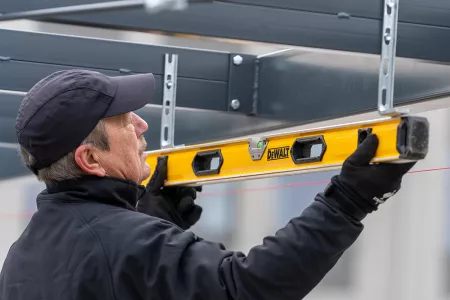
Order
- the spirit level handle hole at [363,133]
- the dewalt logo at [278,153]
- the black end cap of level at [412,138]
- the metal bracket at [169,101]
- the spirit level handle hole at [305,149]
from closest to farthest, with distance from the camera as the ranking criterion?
1. the black end cap of level at [412,138]
2. the spirit level handle hole at [363,133]
3. the spirit level handle hole at [305,149]
4. the dewalt logo at [278,153]
5. the metal bracket at [169,101]

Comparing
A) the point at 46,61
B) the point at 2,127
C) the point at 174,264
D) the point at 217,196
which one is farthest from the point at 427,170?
the point at 2,127

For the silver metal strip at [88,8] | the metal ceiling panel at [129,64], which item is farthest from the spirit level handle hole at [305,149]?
the metal ceiling panel at [129,64]

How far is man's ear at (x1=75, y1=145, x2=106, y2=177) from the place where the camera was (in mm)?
2395

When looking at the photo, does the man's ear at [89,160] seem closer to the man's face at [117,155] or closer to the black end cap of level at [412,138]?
the man's face at [117,155]

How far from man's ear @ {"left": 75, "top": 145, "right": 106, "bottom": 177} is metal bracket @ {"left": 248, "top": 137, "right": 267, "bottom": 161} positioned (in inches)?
21.9

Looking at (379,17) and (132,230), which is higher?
(379,17)

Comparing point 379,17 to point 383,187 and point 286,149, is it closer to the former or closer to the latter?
point 286,149

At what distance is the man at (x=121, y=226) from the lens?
7.19 feet

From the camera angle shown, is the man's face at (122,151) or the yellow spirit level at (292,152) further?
the man's face at (122,151)

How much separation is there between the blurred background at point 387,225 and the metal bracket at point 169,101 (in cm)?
31

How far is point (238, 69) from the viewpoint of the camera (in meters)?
4.34

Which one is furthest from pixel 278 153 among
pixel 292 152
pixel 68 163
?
pixel 68 163

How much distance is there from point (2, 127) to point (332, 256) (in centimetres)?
315

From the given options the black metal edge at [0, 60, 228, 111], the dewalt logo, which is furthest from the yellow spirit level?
the black metal edge at [0, 60, 228, 111]
